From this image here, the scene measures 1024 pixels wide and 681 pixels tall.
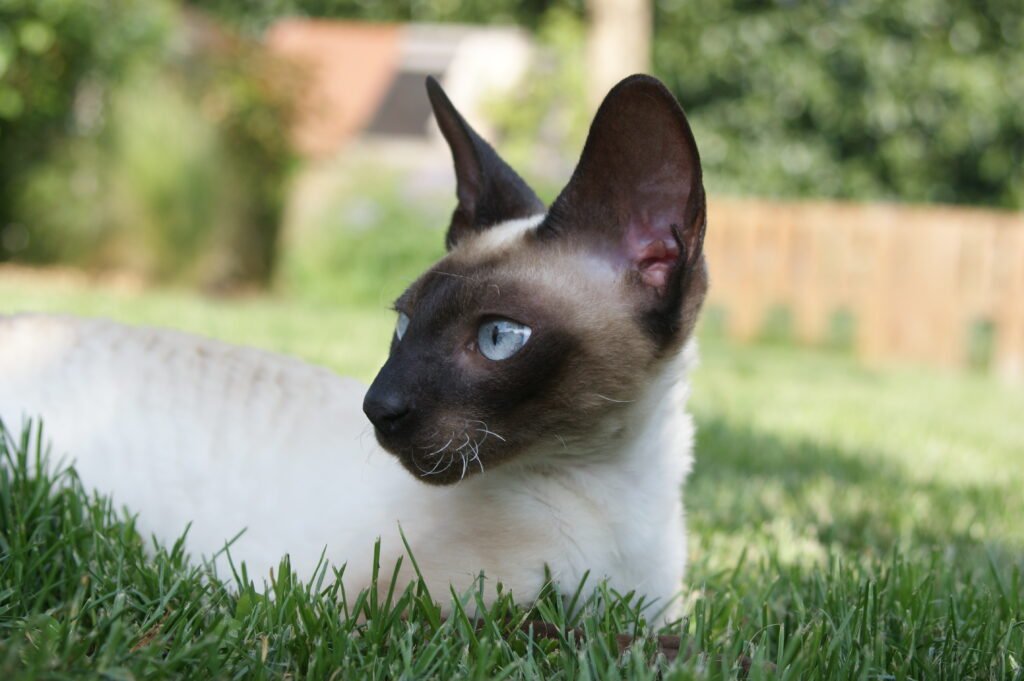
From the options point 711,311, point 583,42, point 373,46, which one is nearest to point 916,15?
point 583,42

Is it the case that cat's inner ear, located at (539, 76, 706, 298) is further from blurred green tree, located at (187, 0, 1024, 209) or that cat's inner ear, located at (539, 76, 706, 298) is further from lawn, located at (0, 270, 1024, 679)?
blurred green tree, located at (187, 0, 1024, 209)

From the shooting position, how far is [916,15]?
48.9 feet

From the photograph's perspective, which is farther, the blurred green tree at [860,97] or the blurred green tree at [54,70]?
the blurred green tree at [860,97]

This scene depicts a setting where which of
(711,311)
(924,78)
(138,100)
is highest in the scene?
(924,78)

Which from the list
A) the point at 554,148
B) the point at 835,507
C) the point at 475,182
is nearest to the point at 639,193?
the point at 475,182

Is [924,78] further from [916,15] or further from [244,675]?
[244,675]

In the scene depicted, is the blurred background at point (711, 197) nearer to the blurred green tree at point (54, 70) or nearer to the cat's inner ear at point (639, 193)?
the blurred green tree at point (54, 70)

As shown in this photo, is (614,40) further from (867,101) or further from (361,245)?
(867,101)

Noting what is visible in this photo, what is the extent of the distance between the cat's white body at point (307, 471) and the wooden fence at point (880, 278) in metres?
9.63

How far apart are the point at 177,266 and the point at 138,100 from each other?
184cm

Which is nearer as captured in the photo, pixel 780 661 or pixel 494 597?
pixel 780 661

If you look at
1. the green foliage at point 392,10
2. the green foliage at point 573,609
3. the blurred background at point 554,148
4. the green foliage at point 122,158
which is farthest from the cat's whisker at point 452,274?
the green foliage at point 392,10

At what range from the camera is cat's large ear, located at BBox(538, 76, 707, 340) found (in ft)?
5.94

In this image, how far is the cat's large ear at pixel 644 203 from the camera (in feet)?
5.94
